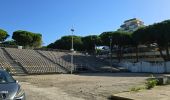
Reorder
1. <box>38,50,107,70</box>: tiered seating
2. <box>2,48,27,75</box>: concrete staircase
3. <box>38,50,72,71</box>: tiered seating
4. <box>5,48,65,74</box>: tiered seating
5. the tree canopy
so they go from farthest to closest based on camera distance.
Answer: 1. the tree canopy
2. <box>38,50,107,70</box>: tiered seating
3. <box>38,50,72,71</box>: tiered seating
4. <box>5,48,65,74</box>: tiered seating
5. <box>2,48,27,75</box>: concrete staircase

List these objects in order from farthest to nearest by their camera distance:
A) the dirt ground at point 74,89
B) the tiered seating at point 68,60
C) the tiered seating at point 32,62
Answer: the tiered seating at point 68,60 → the tiered seating at point 32,62 → the dirt ground at point 74,89

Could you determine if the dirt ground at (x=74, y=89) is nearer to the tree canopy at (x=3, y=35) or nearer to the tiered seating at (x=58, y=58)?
the tiered seating at (x=58, y=58)

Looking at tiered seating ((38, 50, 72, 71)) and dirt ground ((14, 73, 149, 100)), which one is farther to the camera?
tiered seating ((38, 50, 72, 71))

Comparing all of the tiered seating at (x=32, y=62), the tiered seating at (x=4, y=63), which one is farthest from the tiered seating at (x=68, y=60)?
the tiered seating at (x=4, y=63)

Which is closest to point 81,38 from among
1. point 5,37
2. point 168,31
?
point 5,37

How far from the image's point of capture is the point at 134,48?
71.9 meters

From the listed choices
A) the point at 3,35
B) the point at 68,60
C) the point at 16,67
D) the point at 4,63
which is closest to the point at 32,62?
the point at 16,67

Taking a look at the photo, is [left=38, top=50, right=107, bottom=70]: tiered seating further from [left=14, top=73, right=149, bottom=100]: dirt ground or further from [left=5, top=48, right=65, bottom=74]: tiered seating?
[left=14, top=73, right=149, bottom=100]: dirt ground

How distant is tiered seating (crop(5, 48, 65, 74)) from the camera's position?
130ft

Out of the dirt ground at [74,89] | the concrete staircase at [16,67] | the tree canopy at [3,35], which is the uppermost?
the tree canopy at [3,35]

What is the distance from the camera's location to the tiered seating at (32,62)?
39719 millimetres

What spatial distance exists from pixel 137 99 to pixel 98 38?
62.0m

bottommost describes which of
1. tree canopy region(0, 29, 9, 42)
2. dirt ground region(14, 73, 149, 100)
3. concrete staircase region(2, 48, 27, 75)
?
dirt ground region(14, 73, 149, 100)

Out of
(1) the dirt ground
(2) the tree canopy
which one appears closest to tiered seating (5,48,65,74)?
(1) the dirt ground
